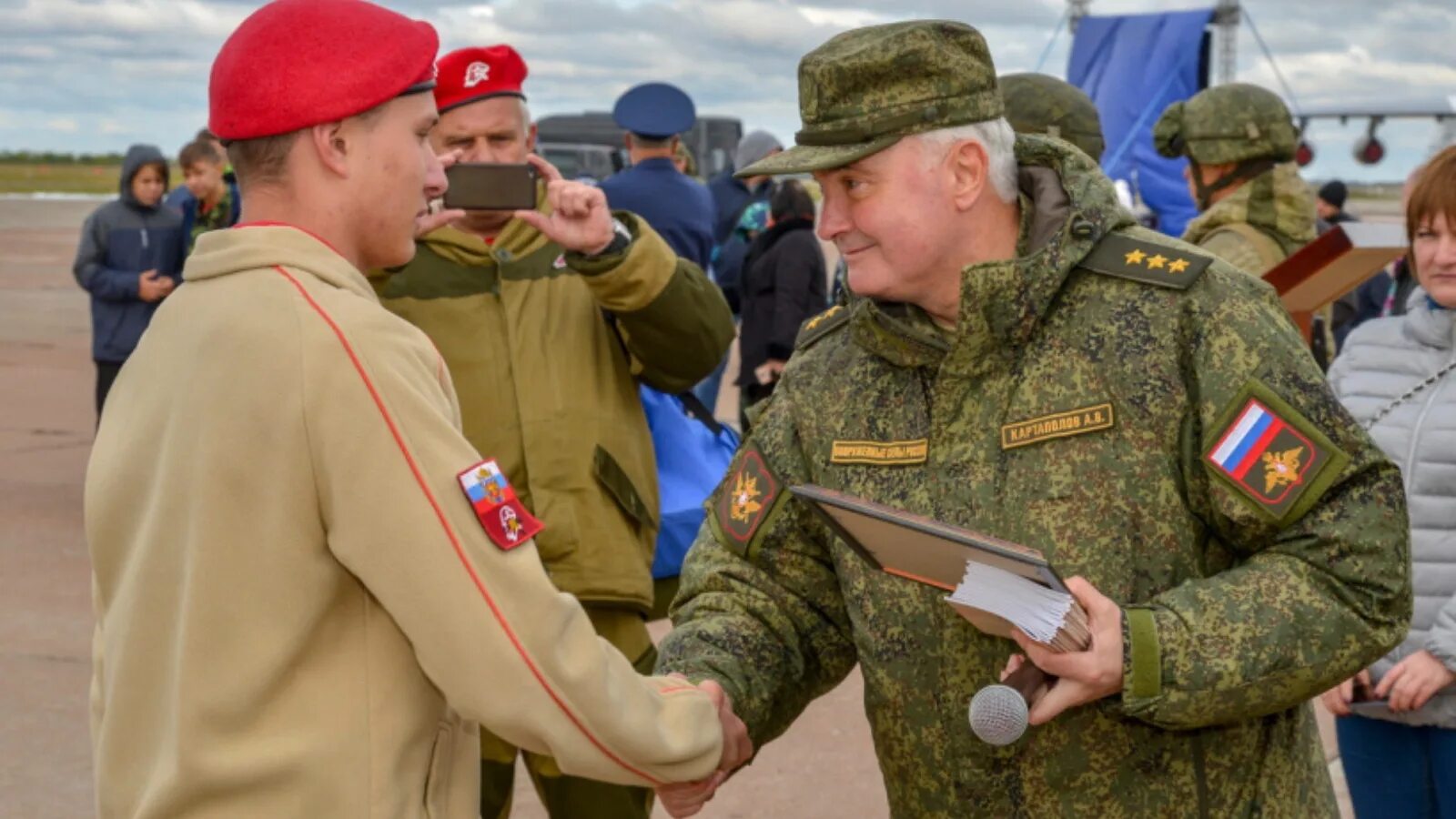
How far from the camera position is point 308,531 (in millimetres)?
2174

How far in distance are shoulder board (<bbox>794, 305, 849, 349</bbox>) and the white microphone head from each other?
0.82 meters

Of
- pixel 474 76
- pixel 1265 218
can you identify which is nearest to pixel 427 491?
pixel 474 76

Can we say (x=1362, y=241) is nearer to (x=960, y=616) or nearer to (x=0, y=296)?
(x=960, y=616)

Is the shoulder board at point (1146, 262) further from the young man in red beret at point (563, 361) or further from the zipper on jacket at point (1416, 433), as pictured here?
the young man in red beret at point (563, 361)

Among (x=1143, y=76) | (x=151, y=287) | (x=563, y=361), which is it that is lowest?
(x=151, y=287)

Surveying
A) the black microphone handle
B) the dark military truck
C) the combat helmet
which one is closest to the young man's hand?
the combat helmet

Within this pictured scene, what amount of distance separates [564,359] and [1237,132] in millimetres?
2538

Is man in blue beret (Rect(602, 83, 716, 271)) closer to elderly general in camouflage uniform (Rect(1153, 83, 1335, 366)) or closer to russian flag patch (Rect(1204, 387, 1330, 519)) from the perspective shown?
elderly general in camouflage uniform (Rect(1153, 83, 1335, 366))

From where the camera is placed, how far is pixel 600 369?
3.99 metres

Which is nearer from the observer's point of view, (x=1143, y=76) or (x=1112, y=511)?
(x=1112, y=511)

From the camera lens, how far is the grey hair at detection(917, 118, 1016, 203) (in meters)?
2.66

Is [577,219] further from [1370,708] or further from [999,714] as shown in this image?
[1370,708]

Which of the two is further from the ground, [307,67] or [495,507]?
[307,67]

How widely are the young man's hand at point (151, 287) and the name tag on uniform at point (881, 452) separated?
7.35 m
